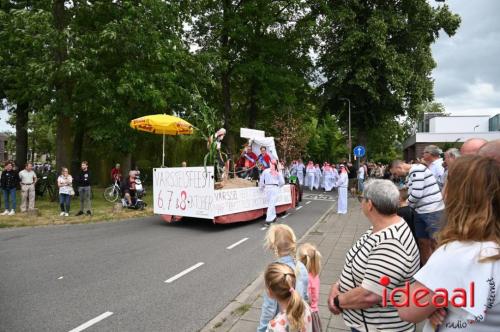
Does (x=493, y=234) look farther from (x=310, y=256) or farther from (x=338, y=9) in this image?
(x=338, y=9)

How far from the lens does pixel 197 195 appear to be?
1053cm

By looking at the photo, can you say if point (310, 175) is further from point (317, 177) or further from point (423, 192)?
point (423, 192)

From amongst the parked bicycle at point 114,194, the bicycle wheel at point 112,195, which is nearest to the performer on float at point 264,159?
the parked bicycle at point 114,194

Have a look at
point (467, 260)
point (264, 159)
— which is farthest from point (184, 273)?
point (264, 159)

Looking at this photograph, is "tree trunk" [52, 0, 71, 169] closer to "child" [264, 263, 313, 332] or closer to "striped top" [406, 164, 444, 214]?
"striped top" [406, 164, 444, 214]

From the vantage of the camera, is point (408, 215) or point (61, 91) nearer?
point (408, 215)

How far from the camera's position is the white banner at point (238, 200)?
34.3ft

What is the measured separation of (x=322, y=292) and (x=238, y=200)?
5.95m

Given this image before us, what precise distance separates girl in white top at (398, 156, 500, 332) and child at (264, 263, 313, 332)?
96 cm

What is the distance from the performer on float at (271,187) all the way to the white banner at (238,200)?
332mm

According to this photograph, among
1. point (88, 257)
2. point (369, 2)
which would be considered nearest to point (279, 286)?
point (88, 257)

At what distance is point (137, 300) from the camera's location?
523 cm

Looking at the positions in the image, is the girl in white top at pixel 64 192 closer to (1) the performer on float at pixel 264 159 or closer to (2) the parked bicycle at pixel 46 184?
(2) the parked bicycle at pixel 46 184

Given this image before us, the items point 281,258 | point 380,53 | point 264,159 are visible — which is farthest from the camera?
point 380,53
